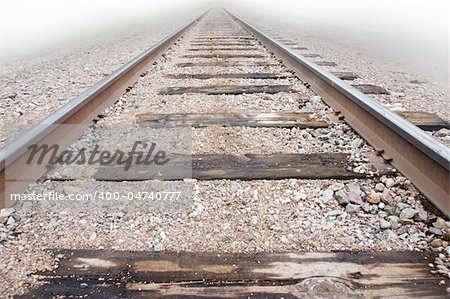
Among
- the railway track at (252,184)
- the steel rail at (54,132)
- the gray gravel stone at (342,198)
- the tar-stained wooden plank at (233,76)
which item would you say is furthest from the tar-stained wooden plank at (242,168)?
the tar-stained wooden plank at (233,76)

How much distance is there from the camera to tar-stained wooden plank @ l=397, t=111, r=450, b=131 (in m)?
3.49

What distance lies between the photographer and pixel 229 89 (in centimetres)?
485

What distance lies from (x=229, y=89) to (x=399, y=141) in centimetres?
245

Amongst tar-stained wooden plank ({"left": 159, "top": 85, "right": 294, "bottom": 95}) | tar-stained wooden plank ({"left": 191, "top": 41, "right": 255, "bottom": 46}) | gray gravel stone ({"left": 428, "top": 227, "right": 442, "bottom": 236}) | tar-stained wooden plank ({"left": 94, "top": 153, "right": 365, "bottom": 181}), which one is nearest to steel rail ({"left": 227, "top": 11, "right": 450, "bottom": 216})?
gray gravel stone ({"left": 428, "top": 227, "right": 442, "bottom": 236})

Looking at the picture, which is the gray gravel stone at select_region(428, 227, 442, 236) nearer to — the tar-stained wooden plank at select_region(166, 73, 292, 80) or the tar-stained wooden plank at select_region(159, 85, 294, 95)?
the tar-stained wooden plank at select_region(159, 85, 294, 95)

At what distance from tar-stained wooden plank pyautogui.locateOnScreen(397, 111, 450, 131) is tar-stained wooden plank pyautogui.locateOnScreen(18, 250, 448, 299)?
1.88m

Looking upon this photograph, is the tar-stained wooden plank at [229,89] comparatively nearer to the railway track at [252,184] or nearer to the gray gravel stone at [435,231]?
the railway track at [252,184]

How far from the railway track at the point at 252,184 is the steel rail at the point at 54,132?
12mm

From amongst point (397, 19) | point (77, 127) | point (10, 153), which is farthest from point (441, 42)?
point (10, 153)

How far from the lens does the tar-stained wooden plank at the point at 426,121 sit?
349cm

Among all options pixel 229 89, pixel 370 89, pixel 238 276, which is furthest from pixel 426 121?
pixel 238 276

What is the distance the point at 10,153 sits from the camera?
2309mm

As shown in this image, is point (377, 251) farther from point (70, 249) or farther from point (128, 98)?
point (128, 98)

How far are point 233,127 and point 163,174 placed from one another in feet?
3.52
